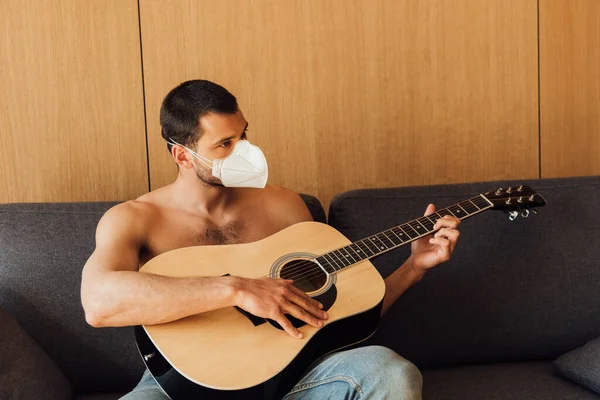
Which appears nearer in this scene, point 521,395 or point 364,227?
point 521,395

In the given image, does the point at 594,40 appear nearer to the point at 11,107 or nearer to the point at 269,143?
the point at 269,143

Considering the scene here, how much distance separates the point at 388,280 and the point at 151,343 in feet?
2.30

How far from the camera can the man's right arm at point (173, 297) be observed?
162 centimetres

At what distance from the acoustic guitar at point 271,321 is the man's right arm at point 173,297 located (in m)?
0.03

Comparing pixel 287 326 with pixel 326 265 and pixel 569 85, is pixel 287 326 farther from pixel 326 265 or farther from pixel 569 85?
pixel 569 85

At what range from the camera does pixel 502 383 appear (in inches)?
75.5

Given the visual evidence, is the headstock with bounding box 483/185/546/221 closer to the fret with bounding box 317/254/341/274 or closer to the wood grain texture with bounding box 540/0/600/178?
the fret with bounding box 317/254/341/274

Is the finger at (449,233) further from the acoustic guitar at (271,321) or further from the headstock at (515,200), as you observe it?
the headstock at (515,200)

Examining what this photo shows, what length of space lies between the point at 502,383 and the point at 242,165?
0.92 m

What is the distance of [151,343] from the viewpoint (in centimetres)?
161

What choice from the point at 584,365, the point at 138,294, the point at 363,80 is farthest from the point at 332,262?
the point at 363,80

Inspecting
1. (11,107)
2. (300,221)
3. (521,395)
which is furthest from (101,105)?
(521,395)

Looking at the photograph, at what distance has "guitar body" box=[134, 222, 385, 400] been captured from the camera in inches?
59.9

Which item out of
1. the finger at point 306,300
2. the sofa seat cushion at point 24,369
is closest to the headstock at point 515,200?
the finger at point 306,300
